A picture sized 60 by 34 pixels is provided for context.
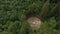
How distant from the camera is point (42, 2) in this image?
13.3 ft

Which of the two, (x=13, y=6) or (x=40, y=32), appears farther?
(x=13, y=6)

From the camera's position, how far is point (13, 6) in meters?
4.11

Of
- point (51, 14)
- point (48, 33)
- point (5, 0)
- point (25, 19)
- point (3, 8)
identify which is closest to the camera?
point (48, 33)

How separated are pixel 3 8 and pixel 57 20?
1085 millimetres

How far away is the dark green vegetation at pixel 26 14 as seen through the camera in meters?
3.47

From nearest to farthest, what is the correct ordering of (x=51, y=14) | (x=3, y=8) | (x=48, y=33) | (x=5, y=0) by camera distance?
(x=48, y=33) < (x=51, y=14) < (x=3, y=8) < (x=5, y=0)

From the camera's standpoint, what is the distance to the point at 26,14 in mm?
3834

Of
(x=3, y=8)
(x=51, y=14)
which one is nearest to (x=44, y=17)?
(x=51, y=14)

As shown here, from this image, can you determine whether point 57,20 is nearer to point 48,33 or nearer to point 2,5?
point 48,33

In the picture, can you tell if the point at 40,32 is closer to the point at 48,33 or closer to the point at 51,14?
the point at 48,33

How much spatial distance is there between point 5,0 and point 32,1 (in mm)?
597

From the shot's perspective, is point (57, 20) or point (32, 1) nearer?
point (57, 20)

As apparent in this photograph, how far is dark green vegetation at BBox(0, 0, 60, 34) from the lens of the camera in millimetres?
3471

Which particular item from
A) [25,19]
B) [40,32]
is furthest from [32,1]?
[40,32]
